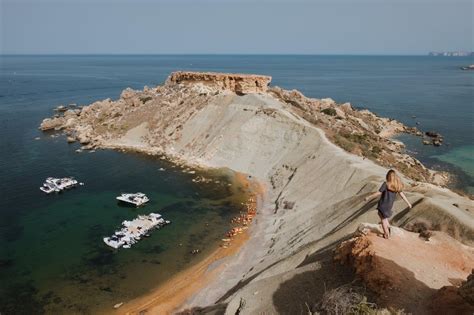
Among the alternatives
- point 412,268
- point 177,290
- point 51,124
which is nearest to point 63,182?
point 177,290

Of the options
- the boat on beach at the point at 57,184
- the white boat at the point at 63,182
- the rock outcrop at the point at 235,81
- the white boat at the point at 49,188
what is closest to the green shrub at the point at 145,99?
the rock outcrop at the point at 235,81

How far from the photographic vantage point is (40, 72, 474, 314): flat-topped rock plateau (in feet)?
64.4

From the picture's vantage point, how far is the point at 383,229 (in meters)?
16.3

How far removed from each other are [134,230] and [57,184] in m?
15.7

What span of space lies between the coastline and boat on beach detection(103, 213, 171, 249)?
6.26 m

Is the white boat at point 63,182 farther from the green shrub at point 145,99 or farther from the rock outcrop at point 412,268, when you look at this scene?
the rock outcrop at point 412,268

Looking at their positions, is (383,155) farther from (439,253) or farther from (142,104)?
(142,104)

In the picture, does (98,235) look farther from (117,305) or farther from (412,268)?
(412,268)

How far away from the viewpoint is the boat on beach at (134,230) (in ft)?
107

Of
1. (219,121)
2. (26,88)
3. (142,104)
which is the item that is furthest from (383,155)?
(26,88)

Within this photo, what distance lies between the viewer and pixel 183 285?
2747 cm

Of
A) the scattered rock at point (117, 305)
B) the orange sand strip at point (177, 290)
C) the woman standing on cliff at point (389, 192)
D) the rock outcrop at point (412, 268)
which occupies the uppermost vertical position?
the woman standing on cliff at point (389, 192)

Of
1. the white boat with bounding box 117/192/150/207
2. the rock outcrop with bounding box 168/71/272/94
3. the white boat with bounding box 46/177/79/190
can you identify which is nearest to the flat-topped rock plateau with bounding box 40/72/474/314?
the rock outcrop with bounding box 168/71/272/94

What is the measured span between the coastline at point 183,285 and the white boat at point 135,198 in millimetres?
11790
